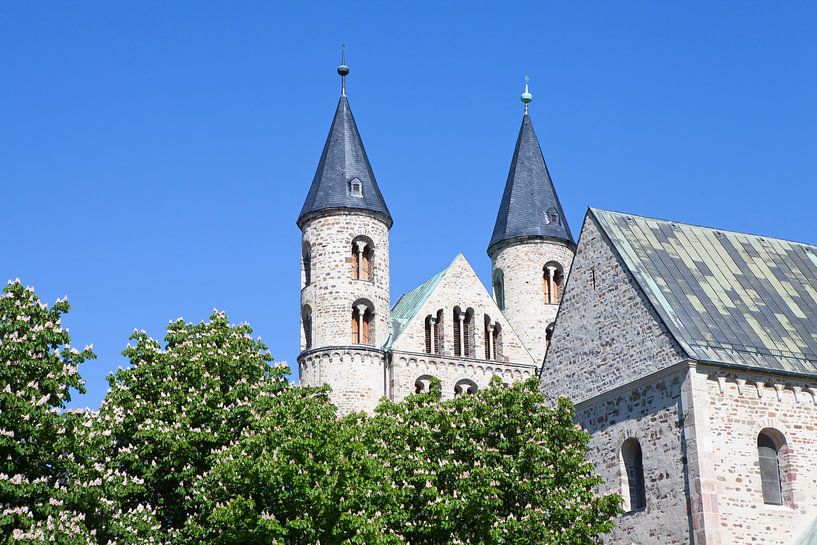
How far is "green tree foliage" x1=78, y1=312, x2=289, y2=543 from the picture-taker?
28.2 m

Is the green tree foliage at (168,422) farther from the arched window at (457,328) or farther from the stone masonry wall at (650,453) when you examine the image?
the arched window at (457,328)

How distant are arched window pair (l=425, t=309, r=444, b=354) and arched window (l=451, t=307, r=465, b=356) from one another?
69 cm

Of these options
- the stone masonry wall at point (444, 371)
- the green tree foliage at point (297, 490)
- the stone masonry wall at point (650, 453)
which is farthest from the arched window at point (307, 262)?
the green tree foliage at point (297, 490)

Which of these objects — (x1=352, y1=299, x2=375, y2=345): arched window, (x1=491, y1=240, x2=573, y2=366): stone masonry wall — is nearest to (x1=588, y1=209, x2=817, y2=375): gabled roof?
(x1=352, y1=299, x2=375, y2=345): arched window

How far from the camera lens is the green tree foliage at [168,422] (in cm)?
2819

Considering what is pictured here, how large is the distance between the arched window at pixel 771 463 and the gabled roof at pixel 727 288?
1569 mm

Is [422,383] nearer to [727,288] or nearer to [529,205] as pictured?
[529,205]

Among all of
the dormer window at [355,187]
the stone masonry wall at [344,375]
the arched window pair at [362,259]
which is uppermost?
the dormer window at [355,187]

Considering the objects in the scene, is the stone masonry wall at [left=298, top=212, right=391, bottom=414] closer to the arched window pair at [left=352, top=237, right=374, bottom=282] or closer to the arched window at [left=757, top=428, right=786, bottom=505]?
the arched window pair at [left=352, top=237, right=374, bottom=282]

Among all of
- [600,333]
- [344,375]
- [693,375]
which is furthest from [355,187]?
[693,375]

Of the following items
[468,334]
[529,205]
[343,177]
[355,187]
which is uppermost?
[529,205]

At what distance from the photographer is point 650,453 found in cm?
2956

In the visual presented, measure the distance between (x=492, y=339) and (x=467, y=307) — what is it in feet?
6.40

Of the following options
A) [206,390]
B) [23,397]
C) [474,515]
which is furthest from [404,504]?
[23,397]
